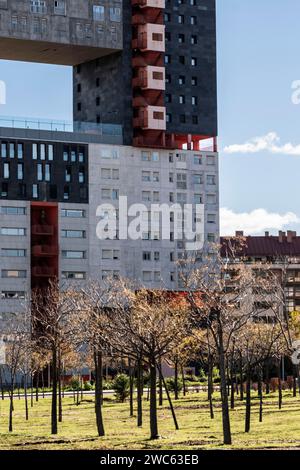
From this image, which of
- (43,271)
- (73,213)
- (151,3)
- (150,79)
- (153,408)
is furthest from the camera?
(73,213)

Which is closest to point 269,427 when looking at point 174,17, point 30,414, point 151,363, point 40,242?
point 151,363

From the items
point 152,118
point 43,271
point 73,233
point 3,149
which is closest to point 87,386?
point 43,271

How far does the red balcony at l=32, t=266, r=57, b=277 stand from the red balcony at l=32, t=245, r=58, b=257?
6.73 feet

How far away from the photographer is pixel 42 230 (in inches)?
7416

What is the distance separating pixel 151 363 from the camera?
68.8m

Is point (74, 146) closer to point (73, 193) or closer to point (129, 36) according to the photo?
point (73, 193)

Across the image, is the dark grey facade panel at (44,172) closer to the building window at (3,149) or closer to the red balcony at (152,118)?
the building window at (3,149)

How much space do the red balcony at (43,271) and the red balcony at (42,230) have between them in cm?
539

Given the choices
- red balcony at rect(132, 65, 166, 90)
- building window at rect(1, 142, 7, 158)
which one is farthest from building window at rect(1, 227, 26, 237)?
red balcony at rect(132, 65, 166, 90)

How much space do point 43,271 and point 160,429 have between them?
4354 inches

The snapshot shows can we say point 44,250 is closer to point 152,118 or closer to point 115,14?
point 152,118

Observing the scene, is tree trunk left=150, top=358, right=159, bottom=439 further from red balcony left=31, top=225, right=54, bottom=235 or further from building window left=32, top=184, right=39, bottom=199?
building window left=32, top=184, right=39, bottom=199

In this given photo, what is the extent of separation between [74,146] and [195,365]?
132 feet

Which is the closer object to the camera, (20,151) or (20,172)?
(20,151)
